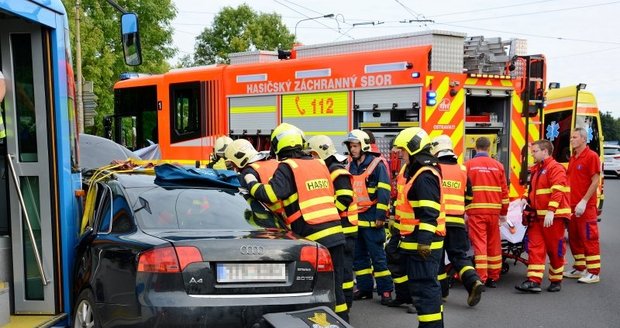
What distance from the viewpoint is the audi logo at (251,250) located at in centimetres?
423

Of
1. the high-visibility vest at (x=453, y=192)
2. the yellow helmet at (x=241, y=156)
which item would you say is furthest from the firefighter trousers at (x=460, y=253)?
the yellow helmet at (x=241, y=156)

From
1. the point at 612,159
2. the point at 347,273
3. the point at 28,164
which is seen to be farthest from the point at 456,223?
the point at 612,159

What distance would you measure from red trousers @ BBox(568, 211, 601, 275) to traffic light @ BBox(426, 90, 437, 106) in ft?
7.50

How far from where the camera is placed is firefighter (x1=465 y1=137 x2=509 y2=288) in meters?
7.73

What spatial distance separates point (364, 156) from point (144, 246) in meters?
3.77

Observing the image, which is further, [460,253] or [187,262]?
[460,253]

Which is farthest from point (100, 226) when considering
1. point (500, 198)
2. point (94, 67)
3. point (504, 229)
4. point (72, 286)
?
point (94, 67)

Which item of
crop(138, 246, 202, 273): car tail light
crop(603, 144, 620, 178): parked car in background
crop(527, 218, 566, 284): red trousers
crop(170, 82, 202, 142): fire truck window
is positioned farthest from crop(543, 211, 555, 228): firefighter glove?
crop(603, 144, 620, 178): parked car in background

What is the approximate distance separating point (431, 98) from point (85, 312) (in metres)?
5.65

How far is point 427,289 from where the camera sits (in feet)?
18.0

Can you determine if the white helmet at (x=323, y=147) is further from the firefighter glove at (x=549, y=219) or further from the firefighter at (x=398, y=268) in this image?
the firefighter glove at (x=549, y=219)

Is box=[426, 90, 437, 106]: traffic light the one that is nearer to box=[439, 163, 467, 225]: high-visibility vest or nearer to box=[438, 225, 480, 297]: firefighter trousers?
box=[439, 163, 467, 225]: high-visibility vest

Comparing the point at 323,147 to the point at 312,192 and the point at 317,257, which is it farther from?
the point at 317,257

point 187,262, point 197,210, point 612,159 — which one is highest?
point 197,210
